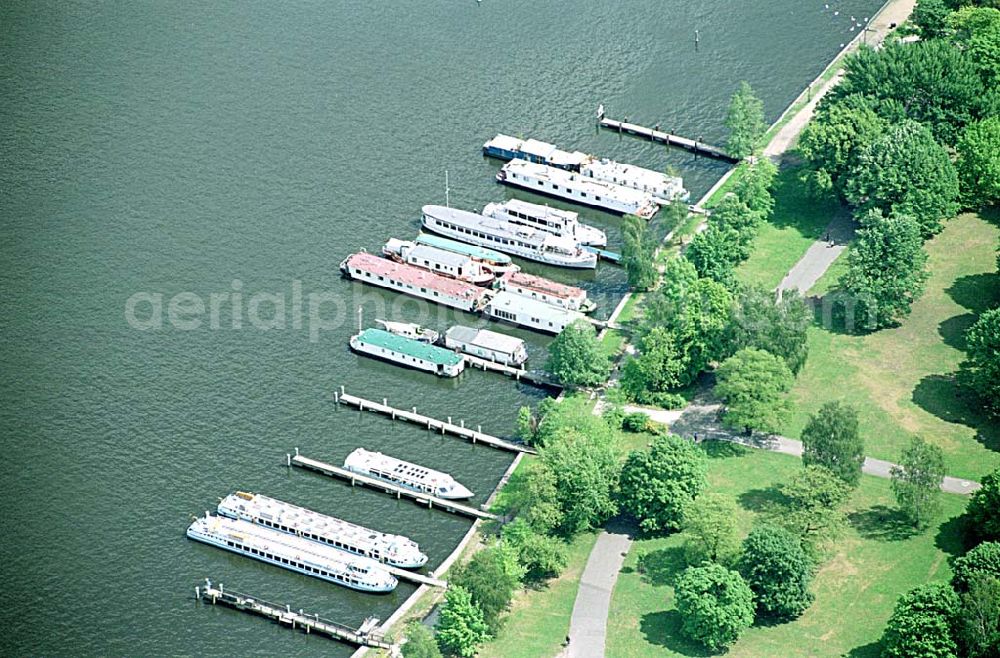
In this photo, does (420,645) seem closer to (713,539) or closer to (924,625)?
(713,539)

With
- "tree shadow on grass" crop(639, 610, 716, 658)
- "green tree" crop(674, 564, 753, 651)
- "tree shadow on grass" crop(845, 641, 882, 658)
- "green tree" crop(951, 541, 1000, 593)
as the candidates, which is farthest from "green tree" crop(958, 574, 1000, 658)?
"tree shadow on grass" crop(639, 610, 716, 658)

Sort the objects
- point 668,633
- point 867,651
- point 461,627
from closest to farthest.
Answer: point 867,651, point 461,627, point 668,633

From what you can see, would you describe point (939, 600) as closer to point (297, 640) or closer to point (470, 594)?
point (470, 594)

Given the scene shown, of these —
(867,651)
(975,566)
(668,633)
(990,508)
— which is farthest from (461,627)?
(990,508)

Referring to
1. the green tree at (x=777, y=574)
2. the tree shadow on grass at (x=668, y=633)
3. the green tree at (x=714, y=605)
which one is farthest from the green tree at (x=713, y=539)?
the tree shadow on grass at (x=668, y=633)

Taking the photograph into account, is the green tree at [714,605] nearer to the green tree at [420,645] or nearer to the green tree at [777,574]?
the green tree at [777,574]

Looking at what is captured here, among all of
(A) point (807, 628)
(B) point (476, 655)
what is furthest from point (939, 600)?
(B) point (476, 655)
